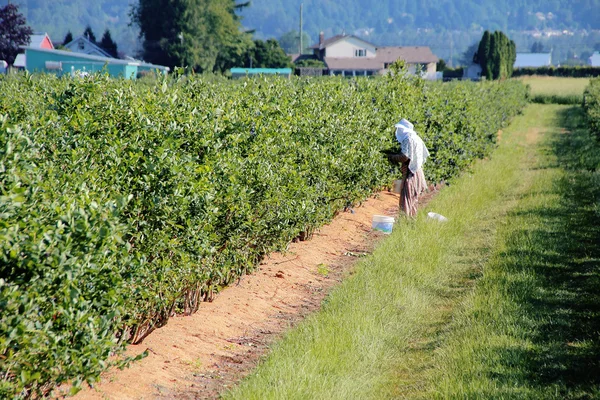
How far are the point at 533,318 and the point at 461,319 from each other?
28.1 inches

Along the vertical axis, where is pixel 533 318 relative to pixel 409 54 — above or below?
below

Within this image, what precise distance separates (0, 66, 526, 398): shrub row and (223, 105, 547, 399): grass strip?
0.99 meters

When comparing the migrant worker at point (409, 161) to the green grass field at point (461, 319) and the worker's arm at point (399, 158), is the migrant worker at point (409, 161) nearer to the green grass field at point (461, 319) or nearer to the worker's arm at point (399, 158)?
the worker's arm at point (399, 158)

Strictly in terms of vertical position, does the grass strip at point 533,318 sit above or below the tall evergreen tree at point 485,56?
below

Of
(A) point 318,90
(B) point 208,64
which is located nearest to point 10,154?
(A) point 318,90

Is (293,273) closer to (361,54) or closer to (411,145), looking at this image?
(411,145)

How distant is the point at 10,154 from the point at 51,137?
159 cm

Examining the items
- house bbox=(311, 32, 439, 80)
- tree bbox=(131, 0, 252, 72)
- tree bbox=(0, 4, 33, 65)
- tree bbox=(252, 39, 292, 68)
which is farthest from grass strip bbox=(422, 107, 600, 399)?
house bbox=(311, 32, 439, 80)

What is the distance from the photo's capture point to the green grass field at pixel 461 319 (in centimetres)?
600

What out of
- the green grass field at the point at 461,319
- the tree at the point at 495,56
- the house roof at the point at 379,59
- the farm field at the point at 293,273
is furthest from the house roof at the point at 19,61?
the green grass field at the point at 461,319

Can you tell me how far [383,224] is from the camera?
38.1ft

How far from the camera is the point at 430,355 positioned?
679cm

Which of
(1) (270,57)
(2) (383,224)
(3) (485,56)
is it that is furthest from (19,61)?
(2) (383,224)

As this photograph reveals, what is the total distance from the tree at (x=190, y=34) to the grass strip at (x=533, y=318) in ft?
235
